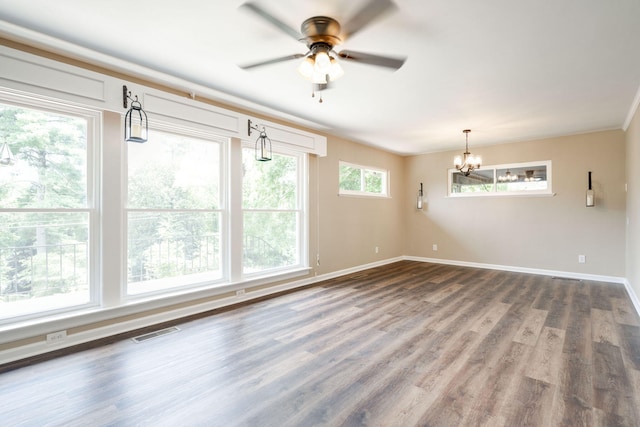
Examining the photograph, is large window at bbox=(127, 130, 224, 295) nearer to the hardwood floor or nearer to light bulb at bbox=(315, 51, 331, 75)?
the hardwood floor

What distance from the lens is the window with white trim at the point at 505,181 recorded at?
5.77m

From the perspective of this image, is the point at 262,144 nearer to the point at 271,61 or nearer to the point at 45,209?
the point at 271,61

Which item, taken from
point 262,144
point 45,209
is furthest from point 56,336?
point 262,144

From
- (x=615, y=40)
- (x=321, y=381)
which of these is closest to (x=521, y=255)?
(x=615, y=40)

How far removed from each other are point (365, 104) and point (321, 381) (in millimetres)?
3246

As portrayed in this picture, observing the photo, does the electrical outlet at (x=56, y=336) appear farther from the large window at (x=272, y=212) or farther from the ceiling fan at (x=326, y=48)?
the ceiling fan at (x=326, y=48)

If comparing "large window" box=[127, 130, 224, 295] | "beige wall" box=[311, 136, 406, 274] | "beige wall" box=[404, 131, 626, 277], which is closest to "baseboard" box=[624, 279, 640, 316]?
"beige wall" box=[404, 131, 626, 277]

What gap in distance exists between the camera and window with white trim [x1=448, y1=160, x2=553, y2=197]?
18.9 ft

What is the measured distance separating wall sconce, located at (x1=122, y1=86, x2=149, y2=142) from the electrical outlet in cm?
180

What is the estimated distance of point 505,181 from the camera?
6180 millimetres

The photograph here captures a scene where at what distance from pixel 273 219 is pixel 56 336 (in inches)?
106

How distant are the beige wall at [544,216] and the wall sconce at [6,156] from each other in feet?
22.5

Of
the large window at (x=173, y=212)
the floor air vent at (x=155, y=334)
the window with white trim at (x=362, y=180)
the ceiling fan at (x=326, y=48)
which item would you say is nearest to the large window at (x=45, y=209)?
the large window at (x=173, y=212)

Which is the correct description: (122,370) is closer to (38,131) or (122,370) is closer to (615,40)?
(38,131)
